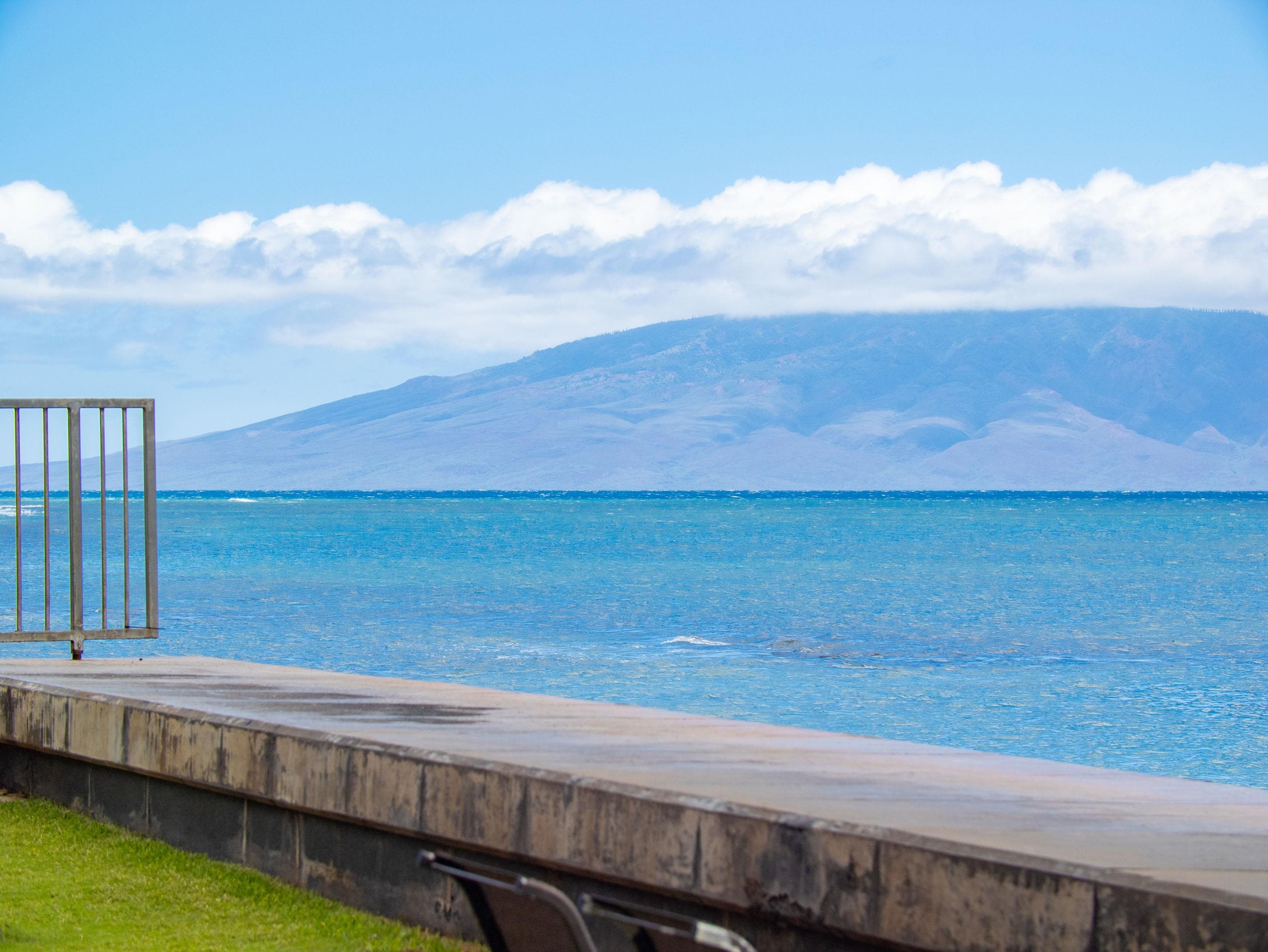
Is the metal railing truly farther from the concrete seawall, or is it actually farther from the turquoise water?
the turquoise water

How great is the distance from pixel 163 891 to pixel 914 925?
3169mm

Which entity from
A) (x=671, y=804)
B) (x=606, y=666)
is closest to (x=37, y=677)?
(x=671, y=804)

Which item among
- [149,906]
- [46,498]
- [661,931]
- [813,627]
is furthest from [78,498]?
[813,627]

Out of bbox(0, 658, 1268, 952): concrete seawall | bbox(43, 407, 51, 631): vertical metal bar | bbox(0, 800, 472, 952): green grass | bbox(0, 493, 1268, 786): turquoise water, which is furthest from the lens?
bbox(0, 493, 1268, 786): turquoise water

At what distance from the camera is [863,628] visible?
1473 inches

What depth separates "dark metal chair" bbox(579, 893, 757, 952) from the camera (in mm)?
2344

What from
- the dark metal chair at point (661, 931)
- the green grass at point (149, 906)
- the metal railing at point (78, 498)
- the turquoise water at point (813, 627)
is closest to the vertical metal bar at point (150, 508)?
the metal railing at point (78, 498)

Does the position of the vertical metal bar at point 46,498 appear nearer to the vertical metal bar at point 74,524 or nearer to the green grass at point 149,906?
the vertical metal bar at point 74,524

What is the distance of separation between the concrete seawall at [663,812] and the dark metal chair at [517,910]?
1.32m

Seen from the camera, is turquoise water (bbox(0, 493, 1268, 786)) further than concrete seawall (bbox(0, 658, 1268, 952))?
Yes

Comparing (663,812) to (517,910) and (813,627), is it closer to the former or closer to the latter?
(517,910)

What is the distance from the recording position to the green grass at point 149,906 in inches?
202

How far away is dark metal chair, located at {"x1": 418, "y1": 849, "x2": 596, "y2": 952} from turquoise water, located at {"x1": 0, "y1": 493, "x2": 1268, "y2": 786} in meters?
17.0

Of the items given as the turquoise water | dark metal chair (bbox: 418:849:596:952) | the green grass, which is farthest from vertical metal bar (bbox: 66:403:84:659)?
the turquoise water
